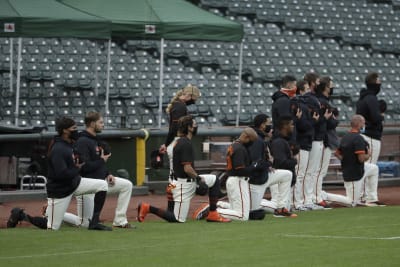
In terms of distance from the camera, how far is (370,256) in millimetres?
9867

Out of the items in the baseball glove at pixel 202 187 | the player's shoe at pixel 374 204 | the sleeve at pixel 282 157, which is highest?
the sleeve at pixel 282 157

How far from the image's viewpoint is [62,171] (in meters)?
12.3

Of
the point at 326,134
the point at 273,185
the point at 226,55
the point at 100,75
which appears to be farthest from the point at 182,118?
the point at 226,55

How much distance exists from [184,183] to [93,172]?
51.0 inches

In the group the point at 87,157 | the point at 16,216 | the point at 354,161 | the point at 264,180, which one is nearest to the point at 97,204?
the point at 87,157

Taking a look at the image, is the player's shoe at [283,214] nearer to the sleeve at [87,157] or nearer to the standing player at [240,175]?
the standing player at [240,175]

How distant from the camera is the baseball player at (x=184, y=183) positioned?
1355 cm

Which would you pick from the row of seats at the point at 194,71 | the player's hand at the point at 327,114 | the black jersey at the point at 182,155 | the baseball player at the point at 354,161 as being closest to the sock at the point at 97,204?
the black jersey at the point at 182,155

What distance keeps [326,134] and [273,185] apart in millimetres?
1629

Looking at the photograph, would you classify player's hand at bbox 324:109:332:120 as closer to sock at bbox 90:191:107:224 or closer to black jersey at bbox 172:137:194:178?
black jersey at bbox 172:137:194:178

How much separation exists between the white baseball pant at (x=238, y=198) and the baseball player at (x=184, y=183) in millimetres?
255

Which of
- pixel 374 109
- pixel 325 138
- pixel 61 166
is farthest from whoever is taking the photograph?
pixel 374 109

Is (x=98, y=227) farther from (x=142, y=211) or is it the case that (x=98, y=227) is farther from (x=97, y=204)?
(x=142, y=211)

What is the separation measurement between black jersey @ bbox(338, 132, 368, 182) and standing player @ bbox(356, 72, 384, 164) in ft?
2.31
